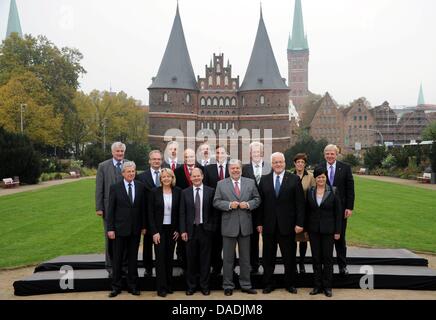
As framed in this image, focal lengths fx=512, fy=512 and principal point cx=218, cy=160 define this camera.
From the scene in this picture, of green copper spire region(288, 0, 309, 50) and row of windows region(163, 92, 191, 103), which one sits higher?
green copper spire region(288, 0, 309, 50)

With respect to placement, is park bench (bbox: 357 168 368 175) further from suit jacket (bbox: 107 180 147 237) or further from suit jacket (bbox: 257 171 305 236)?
suit jacket (bbox: 107 180 147 237)

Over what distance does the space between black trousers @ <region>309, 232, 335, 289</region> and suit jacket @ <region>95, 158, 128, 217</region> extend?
3.05 metres

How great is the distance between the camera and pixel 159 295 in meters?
7.14

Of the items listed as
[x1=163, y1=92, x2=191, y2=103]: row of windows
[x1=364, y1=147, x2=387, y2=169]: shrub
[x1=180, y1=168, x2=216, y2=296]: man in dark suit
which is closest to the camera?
[x1=180, y1=168, x2=216, y2=296]: man in dark suit

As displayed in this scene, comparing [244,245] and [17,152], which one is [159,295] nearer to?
[244,245]

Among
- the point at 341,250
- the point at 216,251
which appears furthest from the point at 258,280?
the point at 341,250

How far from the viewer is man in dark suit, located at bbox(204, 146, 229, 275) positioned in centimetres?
768

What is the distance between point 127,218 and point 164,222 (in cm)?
52

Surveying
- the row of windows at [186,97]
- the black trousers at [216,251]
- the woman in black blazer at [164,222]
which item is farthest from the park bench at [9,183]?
the row of windows at [186,97]

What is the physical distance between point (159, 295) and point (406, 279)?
3578 millimetres

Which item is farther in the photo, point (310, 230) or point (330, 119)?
point (330, 119)

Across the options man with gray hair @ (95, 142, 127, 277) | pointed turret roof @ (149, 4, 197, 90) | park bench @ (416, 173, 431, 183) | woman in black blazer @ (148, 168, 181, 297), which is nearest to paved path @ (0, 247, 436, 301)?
woman in black blazer @ (148, 168, 181, 297)
